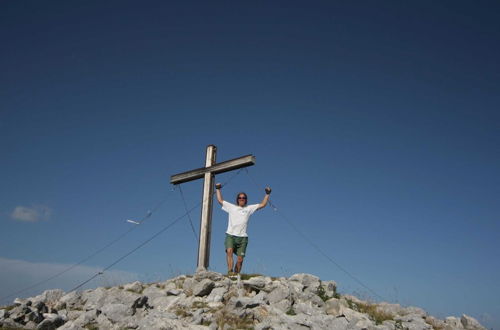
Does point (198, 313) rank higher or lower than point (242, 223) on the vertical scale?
lower

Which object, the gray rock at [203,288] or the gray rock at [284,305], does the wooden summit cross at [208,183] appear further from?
the gray rock at [284,305]

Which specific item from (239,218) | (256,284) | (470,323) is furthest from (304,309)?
(470,323)

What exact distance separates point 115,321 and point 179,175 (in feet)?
23.8

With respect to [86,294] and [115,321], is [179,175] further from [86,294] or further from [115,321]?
[115,321]

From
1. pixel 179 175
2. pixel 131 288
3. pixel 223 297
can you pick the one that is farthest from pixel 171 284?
pixel 179 175

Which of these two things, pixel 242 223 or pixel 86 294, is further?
pixel 242 223

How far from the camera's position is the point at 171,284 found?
11734mm

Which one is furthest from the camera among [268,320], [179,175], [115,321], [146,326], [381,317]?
[179,175]

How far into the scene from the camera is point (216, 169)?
14477mm

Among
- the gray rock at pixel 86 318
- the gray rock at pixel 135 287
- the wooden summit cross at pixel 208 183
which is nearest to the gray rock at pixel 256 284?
the wooden summit cross at pixel 208 183

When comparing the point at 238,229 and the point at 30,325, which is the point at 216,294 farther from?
the point at 30,325

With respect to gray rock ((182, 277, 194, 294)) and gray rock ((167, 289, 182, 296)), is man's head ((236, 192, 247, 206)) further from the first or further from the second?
gray rock ((167, 289, 182, 296))

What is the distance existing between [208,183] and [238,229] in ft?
8.01

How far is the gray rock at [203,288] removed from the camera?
10.3 meters
